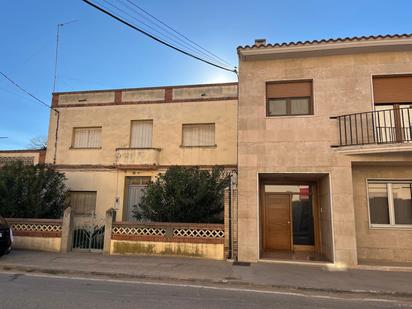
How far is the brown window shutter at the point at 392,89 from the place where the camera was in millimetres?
10031

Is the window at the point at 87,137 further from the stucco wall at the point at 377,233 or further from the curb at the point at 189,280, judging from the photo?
the stucco wall at the point at 377,233

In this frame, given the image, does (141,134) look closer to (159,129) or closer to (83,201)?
(159,129)

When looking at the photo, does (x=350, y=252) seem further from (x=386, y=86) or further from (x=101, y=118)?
(x=101, y=118)

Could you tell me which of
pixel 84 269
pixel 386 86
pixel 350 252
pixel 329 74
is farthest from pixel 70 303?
pixel 386 86

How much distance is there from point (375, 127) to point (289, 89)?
281 centimetres

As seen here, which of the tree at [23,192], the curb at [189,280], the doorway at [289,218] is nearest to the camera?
the curb at [189,280]

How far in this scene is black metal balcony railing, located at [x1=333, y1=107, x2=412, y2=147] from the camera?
9773mm

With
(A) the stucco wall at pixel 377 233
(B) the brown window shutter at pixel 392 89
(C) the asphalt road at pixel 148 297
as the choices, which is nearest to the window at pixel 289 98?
(B) the brown window shutter at pixel 392 89

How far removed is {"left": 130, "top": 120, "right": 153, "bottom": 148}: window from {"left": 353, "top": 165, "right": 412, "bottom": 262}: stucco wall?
31.1 ft

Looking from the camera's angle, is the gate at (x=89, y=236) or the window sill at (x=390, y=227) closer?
the window sill at (x=390, y=227)

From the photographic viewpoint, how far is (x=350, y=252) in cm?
931

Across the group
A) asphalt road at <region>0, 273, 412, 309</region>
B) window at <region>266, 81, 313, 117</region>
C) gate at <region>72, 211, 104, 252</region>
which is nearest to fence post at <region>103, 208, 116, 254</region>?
gate at <region>72, 211, 104, 252</region>

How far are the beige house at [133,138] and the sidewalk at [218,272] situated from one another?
19.2ft

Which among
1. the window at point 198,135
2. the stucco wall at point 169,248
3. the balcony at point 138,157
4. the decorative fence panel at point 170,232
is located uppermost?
the window at point 198,135
